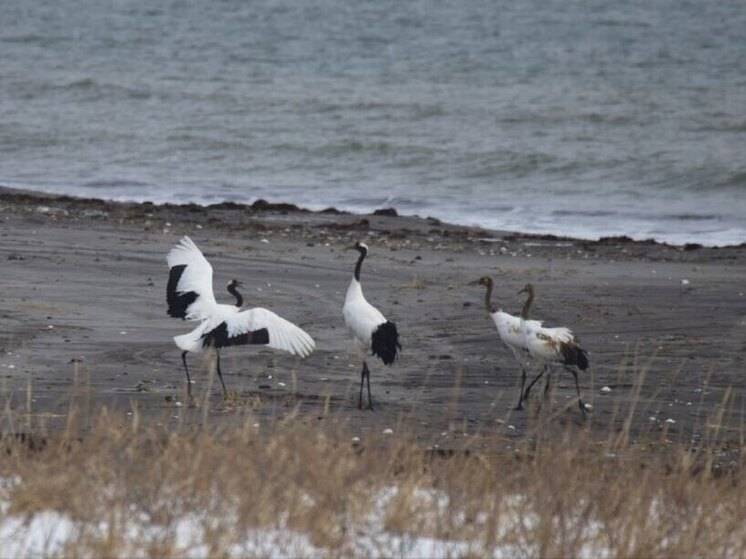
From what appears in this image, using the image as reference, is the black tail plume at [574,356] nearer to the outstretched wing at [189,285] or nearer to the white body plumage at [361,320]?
the white body plumage at [361,320]

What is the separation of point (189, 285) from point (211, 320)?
63cm

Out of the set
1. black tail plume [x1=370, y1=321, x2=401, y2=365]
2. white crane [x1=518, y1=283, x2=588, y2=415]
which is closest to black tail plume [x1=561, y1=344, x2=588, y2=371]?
white crane [x1=518, y1=283, x2=588, y2=415]

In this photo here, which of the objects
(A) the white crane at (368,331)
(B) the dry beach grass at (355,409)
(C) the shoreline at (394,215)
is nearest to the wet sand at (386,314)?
(B) the dry beach grass at (355,409)

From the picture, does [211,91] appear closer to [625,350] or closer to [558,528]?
[625,350]

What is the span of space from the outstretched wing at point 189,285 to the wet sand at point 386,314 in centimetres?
38


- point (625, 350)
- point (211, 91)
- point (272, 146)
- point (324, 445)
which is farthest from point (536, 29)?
point (324, 445)

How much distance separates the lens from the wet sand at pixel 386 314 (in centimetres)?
995

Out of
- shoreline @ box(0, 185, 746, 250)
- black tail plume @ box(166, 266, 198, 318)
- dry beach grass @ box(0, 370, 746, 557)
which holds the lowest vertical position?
dry beach grass @ box(0, 370, 746, 557)

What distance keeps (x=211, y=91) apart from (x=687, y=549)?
3364 centimetres

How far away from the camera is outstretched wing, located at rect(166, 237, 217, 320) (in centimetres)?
1073

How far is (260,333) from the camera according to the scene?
10.1 m

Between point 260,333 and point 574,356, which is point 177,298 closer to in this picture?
point 260,333

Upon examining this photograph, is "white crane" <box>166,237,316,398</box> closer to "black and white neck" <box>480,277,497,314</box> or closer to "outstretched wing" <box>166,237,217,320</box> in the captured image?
"outstretched wing" <box>166,237,217,320</box>

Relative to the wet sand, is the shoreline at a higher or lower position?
higher
